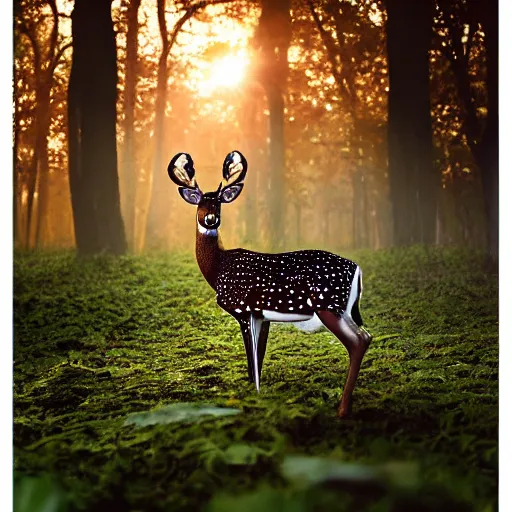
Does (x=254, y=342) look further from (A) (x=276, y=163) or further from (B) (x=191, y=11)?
→ (B) (x=191, y=11)

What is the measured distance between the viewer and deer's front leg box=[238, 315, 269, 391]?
12.9ft

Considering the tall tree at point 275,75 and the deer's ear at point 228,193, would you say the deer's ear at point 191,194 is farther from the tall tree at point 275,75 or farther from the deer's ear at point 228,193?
the tall tree at point 275,75

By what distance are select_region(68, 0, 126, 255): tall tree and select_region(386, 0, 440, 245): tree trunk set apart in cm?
170

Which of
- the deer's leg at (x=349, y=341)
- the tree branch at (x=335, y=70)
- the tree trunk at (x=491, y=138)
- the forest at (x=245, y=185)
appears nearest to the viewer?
the deer's leg at (x=349, y=341)

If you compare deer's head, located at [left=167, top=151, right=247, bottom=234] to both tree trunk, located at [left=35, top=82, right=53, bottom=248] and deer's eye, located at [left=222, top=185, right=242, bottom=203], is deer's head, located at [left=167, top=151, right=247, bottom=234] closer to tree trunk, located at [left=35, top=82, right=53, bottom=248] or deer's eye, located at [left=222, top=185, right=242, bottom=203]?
deer's eye, located at [left=222, top=185, right=242, bottom=203]

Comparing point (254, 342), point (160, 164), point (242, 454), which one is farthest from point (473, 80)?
point (242, 454)

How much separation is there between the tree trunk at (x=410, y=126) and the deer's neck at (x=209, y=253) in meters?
1.18

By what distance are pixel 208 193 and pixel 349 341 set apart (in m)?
1.10

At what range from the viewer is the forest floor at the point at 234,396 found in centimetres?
353

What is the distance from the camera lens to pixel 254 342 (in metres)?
3.94

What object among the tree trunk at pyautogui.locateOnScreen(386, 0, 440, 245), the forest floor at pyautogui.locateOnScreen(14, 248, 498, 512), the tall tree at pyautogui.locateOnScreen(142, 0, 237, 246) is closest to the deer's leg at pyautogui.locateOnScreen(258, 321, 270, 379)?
the forest floor at pyautogui.locateOnScreen(14, 248, 498, 512)

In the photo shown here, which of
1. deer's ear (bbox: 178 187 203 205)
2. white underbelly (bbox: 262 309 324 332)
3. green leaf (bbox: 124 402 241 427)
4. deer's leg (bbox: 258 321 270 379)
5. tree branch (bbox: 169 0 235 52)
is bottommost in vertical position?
green leaf (bbox: 124 402 241 427)

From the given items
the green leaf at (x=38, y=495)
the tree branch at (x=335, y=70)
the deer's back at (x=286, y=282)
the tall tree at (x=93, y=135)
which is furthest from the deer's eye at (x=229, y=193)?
the green leaf at (x=38, y=495)
